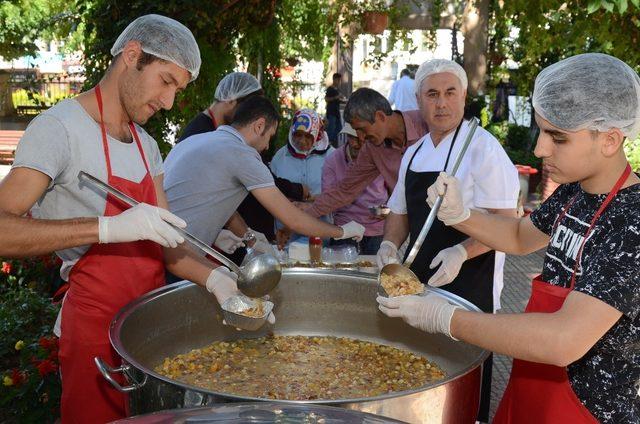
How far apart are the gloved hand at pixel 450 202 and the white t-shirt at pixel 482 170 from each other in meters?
0.45

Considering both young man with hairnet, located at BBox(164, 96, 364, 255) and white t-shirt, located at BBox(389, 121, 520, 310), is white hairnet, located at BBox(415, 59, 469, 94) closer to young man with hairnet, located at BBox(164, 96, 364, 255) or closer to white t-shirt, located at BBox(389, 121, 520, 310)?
white t-shirt, located at BBox(389, 121, 520, 310)

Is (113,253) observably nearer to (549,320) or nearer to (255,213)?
(549,320)

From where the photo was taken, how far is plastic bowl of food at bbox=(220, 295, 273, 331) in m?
2.33

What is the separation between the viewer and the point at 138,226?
206 centimetres

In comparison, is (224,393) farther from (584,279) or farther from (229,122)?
(229,122)

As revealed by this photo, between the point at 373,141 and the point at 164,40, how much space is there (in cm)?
185

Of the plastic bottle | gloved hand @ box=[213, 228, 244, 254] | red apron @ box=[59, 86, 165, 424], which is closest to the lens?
red apron @ box=[59, 86, 165, 424]

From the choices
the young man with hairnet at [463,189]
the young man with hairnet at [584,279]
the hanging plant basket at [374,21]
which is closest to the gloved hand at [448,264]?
the young man with hairnet at [463,189]

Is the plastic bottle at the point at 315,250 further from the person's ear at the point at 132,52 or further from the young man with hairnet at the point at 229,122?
the person's ear at the point at 132,52

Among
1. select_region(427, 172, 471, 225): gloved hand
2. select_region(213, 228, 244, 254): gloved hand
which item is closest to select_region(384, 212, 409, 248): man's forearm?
select_region(427, 172, 471, 225): gloved hand

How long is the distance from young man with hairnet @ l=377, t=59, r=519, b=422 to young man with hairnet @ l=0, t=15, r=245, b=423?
961 millimetres

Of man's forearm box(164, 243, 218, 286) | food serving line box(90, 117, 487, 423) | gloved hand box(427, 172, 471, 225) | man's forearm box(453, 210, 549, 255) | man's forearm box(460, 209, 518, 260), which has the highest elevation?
gloved hand box(427, 172, 471, 225)

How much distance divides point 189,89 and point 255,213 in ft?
4.59

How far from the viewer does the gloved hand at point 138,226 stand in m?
2.03
